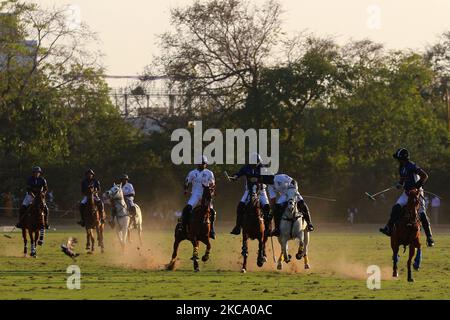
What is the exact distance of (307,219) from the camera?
2961 centimetres

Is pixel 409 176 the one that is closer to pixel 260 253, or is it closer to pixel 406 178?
pixel 406 178

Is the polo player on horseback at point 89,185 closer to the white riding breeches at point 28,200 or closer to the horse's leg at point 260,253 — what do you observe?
the white riding breeches at point 28,200

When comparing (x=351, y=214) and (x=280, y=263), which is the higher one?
(x=351, y=214)

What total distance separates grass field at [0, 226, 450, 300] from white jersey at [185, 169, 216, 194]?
186 centimetres

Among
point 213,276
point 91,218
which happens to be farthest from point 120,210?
point 213,276

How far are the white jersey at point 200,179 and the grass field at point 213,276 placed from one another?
73.2 inches

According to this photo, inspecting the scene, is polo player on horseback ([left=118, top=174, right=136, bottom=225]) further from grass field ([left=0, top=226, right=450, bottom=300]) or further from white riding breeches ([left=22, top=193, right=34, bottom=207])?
white riding breeches ([left=22, top=193, right=34, bottom=207])

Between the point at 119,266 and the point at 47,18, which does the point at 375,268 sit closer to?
the point at 119,266

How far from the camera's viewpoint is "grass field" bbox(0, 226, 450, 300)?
71.1ft

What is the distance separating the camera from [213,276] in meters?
26.4

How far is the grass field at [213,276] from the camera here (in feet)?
71.1

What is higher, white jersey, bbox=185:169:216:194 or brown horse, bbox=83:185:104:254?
white jersey, bbox=185:169:216:194

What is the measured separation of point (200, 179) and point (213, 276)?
2.45 meters

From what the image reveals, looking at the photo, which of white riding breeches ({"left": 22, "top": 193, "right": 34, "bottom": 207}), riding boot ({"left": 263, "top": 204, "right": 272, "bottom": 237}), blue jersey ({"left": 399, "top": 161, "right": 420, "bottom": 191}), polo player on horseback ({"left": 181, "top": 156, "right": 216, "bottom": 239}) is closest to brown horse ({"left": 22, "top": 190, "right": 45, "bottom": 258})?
white riding breeches ({"left": 22, "top": 193, "right": 34, "bottom": 207})
